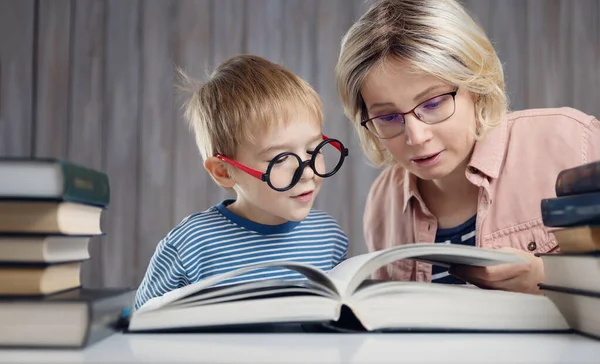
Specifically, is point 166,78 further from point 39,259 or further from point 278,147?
point 39,259

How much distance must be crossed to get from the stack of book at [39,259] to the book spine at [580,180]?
0.50 metres

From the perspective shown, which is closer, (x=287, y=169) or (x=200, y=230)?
(x=287, y=169)

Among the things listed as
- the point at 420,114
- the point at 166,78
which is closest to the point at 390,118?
the point at 420,114

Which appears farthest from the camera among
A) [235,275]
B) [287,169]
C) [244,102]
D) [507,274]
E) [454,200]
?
[454,200]

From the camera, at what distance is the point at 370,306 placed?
0.67 m

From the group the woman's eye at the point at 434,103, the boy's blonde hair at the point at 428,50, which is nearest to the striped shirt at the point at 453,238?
the boy's blonde hair at the point at 428,50

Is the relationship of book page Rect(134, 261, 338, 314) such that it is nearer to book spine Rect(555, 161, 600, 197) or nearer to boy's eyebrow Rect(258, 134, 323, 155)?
book spine Rect(555, 161, 600, 197)

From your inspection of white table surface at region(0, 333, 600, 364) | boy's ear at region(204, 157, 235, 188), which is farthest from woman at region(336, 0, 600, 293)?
white table surface at region(0, 333, 600, 364)

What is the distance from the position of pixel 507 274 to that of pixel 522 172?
56 cm

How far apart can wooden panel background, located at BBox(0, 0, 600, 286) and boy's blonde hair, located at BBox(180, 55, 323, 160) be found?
1506mm

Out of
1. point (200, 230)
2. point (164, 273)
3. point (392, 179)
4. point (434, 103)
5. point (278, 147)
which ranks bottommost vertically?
point (164, 273)

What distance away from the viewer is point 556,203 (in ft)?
2.21

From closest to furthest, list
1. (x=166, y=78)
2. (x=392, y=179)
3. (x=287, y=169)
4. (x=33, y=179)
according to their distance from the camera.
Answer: (x=33, y=179)
(x=287, y=169)
(x=392, y=179)
(x=166, y=78)

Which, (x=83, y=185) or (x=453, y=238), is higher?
(x=83, y=185)
